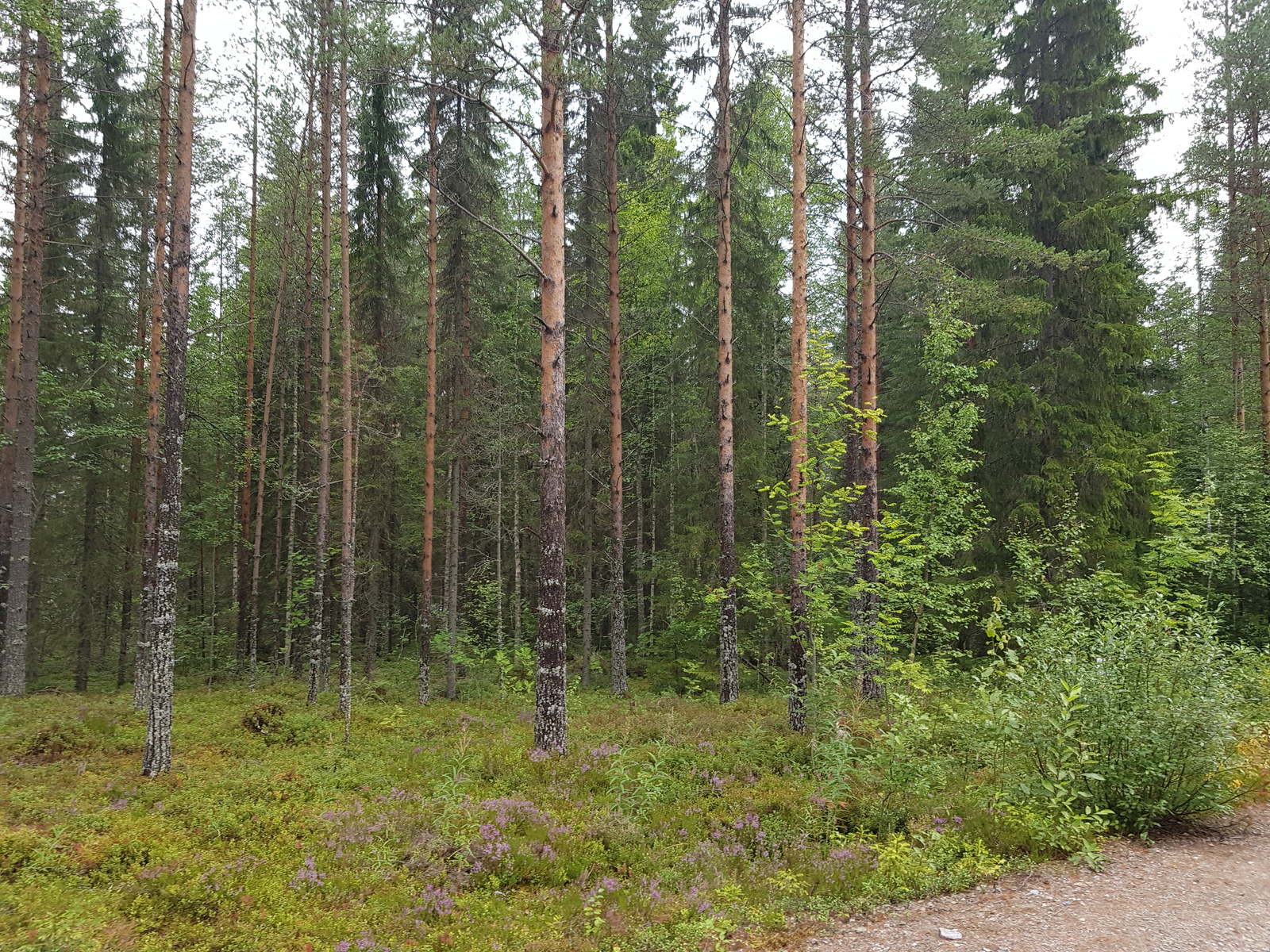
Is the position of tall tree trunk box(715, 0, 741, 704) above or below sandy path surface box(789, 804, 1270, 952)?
above

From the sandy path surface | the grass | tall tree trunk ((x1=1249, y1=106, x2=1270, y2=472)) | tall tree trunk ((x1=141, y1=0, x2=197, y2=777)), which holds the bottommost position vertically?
the grass

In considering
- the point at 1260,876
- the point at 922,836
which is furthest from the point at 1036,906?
the point at 1260,876

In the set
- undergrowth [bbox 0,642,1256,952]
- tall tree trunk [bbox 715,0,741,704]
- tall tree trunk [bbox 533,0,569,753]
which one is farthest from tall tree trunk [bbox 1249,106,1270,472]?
tall tree trunk [bbox 533,0,569,753]

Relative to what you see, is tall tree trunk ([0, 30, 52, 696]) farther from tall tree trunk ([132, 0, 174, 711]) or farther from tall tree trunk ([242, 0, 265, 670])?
tall tree trunk ([242, 0, 265, 670])

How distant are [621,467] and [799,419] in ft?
22.2

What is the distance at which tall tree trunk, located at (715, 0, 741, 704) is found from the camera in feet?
42.2

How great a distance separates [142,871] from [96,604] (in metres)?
19.0

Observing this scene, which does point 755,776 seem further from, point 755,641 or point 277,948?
point 755,641

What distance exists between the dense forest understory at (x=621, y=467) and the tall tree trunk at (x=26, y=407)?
0.12 metres

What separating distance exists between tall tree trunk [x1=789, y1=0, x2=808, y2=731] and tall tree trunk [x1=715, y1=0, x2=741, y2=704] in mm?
2643

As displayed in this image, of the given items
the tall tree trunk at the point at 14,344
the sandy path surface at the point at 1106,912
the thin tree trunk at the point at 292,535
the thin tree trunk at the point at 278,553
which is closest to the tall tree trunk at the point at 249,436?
the thin tree trunk at the point at 278,553

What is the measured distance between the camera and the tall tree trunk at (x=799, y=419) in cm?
941

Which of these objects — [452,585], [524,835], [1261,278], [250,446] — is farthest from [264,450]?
[1261,278]

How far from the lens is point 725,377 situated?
1296 cm
